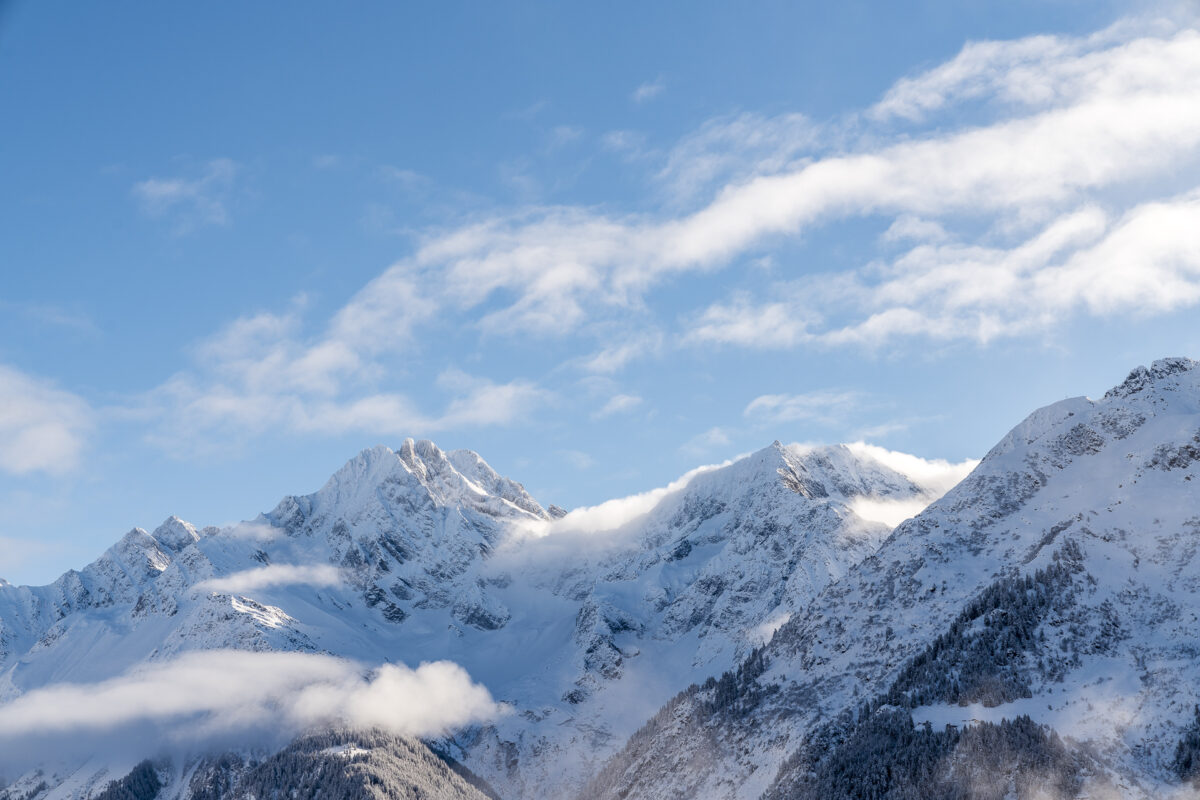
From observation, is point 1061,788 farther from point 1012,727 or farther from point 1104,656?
point 1104,656

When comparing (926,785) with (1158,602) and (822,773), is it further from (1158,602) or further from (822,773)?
(1158,602)

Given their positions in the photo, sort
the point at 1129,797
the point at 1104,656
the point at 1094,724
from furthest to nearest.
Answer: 1. the point at 1104,656
2. the point at 1094,724
3. the point at 1129,797

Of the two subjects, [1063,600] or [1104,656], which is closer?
[1104,656]

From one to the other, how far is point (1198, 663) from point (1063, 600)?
27.6 m

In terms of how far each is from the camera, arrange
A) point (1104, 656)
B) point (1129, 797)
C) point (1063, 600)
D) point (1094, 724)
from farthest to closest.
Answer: point (1063, 600) → point (1104, 656) → point (1094, 724) → point (1129, 797)

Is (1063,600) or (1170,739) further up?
(1063,600)

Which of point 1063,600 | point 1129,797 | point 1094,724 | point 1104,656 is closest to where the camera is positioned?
point 1129,797

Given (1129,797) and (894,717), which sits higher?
(894,717)

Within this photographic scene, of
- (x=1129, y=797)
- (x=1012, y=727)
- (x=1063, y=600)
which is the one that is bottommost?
(x=1129, y=797)

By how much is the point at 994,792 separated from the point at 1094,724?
21708mm

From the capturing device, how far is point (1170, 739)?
538 ft

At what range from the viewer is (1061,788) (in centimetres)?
16162

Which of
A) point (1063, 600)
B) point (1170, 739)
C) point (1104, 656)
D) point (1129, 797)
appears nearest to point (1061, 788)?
point (1129, 797)

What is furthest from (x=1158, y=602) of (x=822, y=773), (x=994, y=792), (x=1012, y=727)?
(x=822, y=773)
